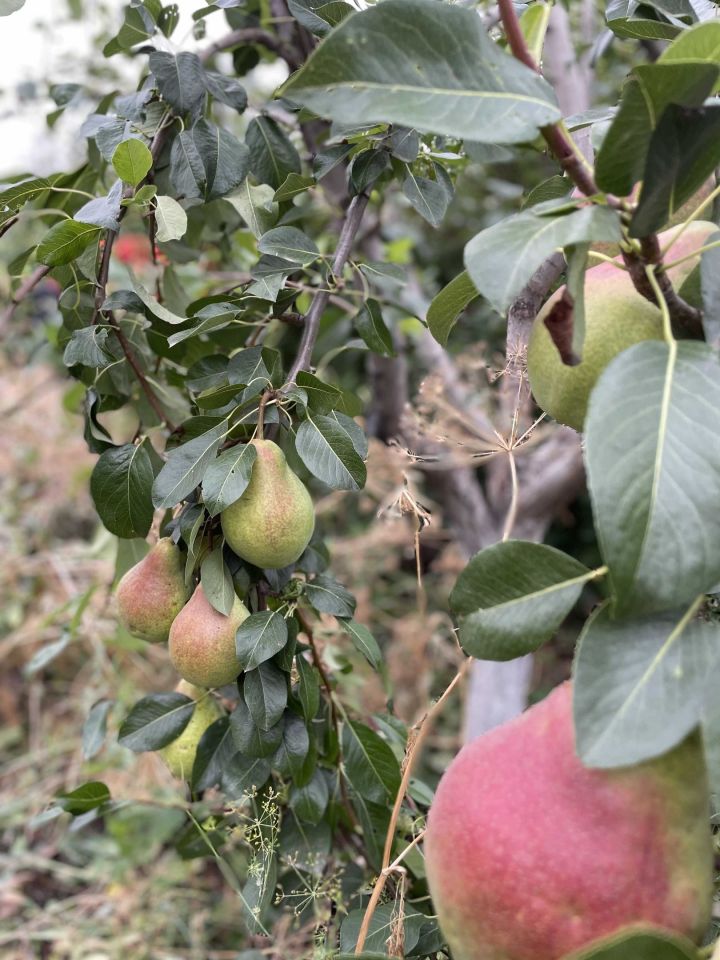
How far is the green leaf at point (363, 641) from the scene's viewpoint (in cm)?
60

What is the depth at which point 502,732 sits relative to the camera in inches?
15.4

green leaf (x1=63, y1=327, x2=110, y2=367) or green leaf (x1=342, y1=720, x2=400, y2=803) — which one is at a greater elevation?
green leaf (x1=63, y1=327, x2=110, y2=367)

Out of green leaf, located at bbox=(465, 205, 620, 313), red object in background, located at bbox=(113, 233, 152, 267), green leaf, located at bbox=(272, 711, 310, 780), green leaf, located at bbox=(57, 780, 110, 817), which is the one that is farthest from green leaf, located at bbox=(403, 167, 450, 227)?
red object in background, located at bbox=(113, 233, 152, 267)

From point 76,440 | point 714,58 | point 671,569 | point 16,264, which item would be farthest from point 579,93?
point 76,440

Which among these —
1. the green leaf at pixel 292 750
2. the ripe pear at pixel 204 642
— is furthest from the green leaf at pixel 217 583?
the green leaf at pixel 292 750

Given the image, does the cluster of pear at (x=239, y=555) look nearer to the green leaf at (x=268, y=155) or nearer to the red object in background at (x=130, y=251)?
the green leaf at (x=268, y=155)

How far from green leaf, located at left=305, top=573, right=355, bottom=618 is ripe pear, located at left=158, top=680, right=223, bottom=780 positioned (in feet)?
0.50

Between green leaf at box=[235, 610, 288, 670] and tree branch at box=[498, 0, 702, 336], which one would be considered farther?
green leaf at box=[235, 610, 288, 670]

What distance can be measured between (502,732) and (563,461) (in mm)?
1183

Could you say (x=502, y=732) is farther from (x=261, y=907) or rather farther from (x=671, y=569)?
(x=261, y=907)

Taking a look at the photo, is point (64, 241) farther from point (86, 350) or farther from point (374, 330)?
point (374, 330)

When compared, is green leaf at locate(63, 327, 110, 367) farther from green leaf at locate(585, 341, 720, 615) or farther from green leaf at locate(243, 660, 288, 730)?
green leaf at locate(585, 341, 720, 615)

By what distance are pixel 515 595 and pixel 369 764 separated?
0.31 metres

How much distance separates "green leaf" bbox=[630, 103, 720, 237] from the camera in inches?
13.4
